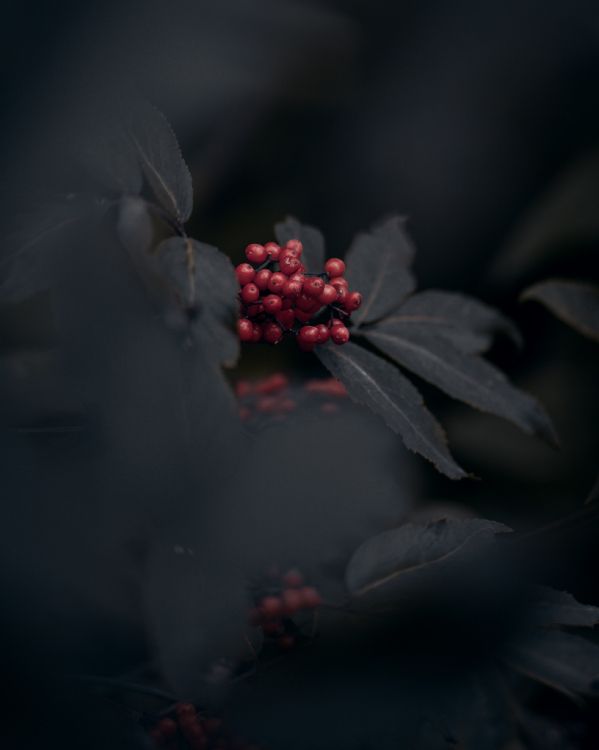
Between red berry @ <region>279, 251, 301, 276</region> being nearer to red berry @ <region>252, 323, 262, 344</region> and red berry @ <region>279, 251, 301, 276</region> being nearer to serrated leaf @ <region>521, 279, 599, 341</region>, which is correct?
red berry @ <region>252, 323, 262, 344</region>

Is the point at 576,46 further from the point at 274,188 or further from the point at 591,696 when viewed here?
the point at 591,696

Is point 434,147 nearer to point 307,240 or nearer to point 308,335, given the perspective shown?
point 307,240

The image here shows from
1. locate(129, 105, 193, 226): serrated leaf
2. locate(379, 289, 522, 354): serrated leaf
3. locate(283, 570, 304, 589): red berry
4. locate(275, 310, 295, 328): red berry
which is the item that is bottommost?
locate(283, 570, 304, 589): red berry

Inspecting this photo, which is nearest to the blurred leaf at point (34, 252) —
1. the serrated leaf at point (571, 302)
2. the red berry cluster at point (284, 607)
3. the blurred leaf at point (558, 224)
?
the red berry cluster at point (284, 607)

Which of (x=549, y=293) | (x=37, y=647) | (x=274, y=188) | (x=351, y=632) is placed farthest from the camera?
(x=274, y=188)

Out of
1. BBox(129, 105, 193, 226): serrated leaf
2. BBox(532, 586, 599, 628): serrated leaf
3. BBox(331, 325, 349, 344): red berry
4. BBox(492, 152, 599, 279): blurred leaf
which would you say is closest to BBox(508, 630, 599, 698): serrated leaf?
BBox(532, 586, 599, 628): serrated leaf

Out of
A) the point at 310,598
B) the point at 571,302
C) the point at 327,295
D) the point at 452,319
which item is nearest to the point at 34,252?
the point at 327,295

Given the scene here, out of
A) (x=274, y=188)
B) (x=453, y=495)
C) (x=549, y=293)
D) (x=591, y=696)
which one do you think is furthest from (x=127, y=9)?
(x=591, y=696)
